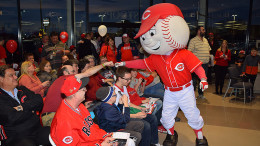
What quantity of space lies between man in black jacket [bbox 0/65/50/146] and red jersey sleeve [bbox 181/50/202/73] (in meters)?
1.75

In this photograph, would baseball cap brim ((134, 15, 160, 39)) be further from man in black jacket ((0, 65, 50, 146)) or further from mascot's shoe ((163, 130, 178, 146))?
mascot's shoe ((163, 130, 178, 146))

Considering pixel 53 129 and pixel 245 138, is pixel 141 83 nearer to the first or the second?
pixel 245 138

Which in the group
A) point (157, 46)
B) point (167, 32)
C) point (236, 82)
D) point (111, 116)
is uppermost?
point (167, 32)

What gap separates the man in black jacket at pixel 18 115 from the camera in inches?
85.7

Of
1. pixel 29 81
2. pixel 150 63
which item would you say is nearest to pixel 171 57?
pixel 150 63

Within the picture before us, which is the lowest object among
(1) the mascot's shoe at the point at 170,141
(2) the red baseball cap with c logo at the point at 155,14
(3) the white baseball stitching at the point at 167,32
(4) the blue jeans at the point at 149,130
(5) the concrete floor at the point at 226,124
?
(5) the concrete floor at the point at 226,124

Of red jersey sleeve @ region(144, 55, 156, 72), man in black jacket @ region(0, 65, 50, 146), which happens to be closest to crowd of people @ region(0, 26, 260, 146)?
man in black jacket @ region(0, 65, 50, 146)

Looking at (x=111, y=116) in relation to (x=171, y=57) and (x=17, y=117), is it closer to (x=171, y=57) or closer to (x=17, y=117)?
(x=17, y=117)

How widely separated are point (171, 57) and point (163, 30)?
373 millimetres

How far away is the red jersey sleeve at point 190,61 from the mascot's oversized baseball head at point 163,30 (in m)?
0.13

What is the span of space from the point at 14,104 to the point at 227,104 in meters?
4.65

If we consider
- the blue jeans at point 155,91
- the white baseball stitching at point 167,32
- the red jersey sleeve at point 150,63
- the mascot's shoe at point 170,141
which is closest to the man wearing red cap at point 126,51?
the blue jeans at point 155,91

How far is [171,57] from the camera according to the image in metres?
2.86

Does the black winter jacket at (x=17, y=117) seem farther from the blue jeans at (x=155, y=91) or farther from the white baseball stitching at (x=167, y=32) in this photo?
the blue jeans at (x=155, y=91)
